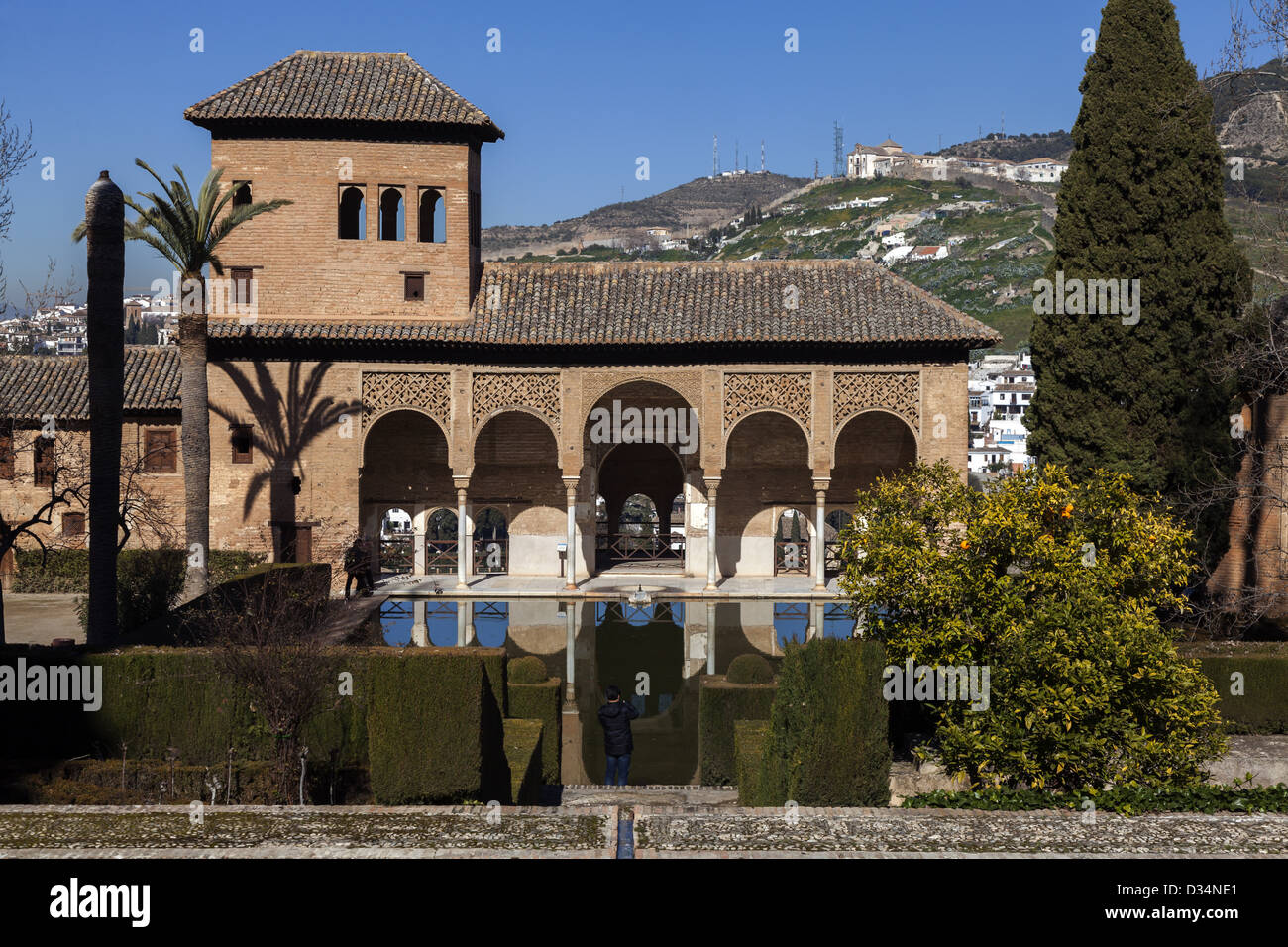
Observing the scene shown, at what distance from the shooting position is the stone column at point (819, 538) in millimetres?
29000

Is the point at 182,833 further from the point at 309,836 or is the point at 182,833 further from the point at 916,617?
the point at 916,617

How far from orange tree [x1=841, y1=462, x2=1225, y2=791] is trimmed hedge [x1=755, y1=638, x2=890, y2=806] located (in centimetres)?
144

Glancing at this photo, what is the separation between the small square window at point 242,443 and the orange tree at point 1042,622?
16.5 m

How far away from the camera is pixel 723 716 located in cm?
1594

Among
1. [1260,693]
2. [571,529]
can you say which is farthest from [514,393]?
[1260,693]

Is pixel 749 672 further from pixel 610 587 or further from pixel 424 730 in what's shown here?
pixel 610 587

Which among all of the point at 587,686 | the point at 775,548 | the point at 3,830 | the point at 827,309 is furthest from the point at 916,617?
the point at 775,548

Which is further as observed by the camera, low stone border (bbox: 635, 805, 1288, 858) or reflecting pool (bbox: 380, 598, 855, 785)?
reflecting pool (bbox: 380, 598, 855, 785)

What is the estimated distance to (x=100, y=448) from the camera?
18406mm

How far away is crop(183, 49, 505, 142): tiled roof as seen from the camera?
28.7 metres

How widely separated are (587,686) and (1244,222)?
12.9 m

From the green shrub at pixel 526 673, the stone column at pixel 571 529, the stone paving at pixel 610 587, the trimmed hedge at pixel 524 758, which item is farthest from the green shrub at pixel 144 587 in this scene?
the trimmed hedge at pixel 524 758

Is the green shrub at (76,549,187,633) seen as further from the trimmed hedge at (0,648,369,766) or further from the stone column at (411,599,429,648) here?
the trimmed hedge at (0,648,369,766)

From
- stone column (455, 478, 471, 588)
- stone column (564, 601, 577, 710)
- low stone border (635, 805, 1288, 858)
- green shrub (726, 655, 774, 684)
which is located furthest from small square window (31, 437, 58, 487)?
low stone border (635, 805, 1288, 858)
